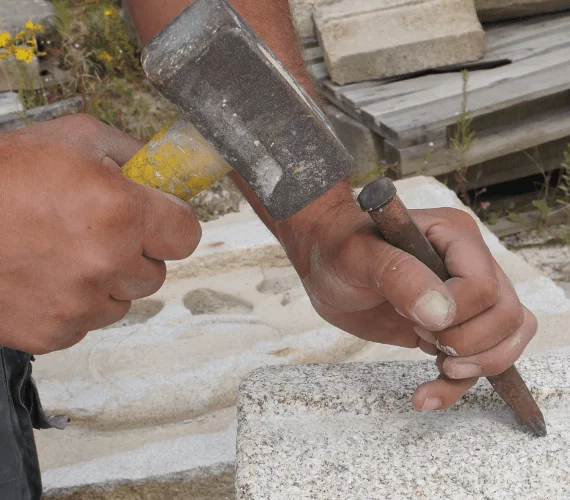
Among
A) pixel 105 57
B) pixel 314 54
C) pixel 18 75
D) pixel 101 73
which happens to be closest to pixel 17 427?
pixel 18 75

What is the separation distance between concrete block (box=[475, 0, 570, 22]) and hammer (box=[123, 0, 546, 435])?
2.99 m

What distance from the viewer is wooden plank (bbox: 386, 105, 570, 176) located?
3.59 m

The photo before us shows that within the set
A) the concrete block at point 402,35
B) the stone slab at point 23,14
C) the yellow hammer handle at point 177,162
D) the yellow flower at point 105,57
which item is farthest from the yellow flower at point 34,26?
the yellow hammer handle at point 177,162

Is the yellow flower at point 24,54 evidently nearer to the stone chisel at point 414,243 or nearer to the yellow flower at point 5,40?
the yellow flower at point 5,40

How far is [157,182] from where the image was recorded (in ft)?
4.36

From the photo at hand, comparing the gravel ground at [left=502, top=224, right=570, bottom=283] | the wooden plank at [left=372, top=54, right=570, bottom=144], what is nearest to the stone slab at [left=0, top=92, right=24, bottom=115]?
the wooden plank at [left=372, top=54, right=570, bottom=144]

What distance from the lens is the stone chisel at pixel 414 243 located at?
49.6 inches

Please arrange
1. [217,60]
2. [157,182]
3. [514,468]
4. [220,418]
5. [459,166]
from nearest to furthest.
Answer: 1. [217,60]
2. [157,182]
3. [514,468]
4. [220,418]
5. [459,166]

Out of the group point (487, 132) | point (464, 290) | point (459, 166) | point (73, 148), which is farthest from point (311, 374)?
point (487, 132)

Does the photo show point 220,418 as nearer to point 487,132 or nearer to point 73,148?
point 73,148

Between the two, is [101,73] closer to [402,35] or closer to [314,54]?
[314,54]

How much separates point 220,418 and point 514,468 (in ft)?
3.26

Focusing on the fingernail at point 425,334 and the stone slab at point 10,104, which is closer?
the fingernail at point 425,334

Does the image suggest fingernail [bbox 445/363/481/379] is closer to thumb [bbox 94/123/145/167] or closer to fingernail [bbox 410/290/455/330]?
fingernail [bbox 410/290/455/330]
